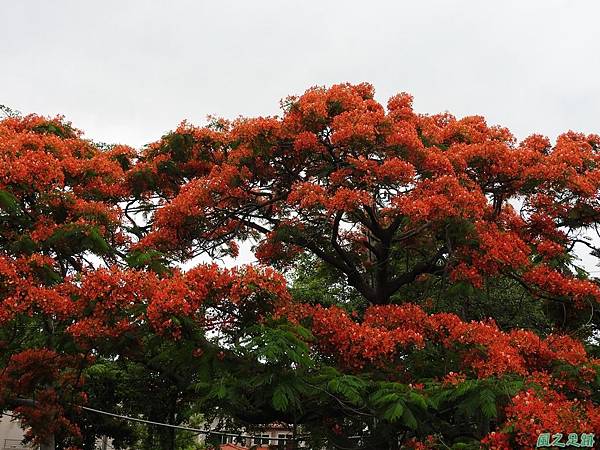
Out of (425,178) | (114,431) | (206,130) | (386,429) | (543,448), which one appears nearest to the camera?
(543,448)

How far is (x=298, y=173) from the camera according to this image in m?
10.5

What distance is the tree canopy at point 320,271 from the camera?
6953 millimetres

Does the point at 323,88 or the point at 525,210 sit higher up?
the point at 323,88

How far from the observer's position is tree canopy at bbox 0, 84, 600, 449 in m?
6.95

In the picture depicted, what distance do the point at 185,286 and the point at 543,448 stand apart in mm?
4099

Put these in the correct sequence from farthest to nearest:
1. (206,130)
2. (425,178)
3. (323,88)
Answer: (206,130)
(323,88)
(425,178)

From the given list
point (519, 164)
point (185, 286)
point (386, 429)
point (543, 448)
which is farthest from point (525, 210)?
point (185, 286)

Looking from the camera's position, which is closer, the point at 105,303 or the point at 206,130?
the point at 105,303

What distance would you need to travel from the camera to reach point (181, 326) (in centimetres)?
702

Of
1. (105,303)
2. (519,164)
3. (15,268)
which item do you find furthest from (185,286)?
(519,164)

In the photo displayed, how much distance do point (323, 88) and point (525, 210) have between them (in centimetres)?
415

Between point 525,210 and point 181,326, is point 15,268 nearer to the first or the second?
point 181,326

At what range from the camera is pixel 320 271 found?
12.3 metres

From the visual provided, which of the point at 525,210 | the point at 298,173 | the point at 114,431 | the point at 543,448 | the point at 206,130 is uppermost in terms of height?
the point at 206,130
